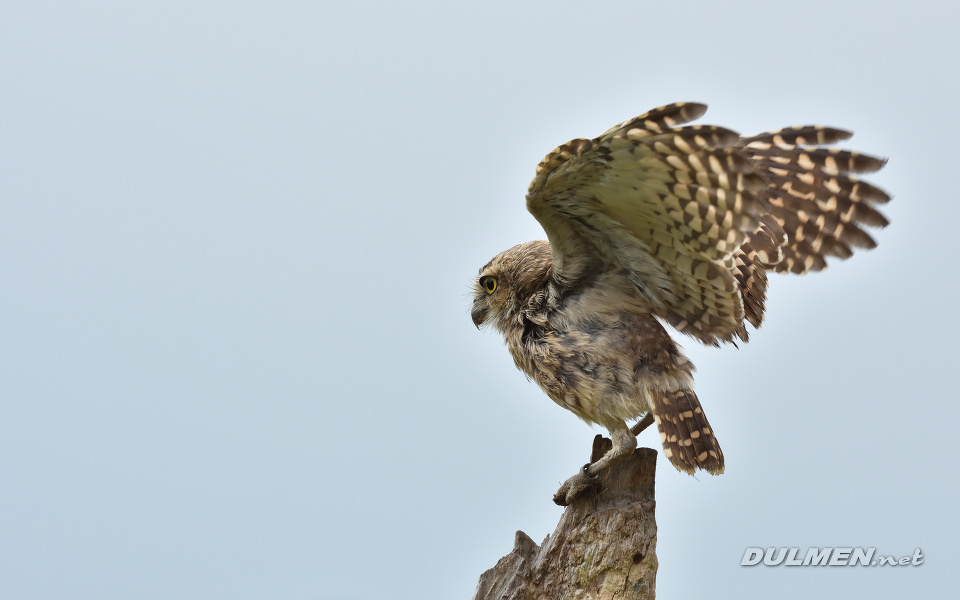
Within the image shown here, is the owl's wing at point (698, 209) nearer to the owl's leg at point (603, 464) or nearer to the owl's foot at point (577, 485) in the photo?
the owl's leg at point (603, 464)

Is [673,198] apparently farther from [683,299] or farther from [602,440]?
[602,440]

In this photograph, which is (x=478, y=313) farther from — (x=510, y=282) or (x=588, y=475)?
(x=588, y=475)

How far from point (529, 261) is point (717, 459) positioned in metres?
1.25

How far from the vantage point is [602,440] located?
13.9ft

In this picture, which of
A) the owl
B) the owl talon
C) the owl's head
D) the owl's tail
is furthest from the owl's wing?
the owl talon

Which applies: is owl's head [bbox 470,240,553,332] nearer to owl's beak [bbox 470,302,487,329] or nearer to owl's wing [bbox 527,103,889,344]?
owl's beak [bbox 470,302,487,329]

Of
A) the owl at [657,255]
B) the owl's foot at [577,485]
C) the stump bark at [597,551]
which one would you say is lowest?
the stump bark at [597,551]

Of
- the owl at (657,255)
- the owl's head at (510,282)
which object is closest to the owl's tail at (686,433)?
the owl at (657,255)

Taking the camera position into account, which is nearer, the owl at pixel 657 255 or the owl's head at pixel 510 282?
the owl at pixel 657 255

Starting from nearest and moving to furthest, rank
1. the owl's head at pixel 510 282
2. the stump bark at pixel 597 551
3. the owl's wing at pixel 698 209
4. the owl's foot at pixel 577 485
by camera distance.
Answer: the owl's wing at pixel 698 209
the stump bark at pixel 597 551
the owl's foot at pixel 577 485
the owl's head at pixel 510 282

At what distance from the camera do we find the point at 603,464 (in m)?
3.98

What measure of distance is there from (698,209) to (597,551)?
157 cm

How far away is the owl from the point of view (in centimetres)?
325

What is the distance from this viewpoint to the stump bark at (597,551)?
3.94 m
